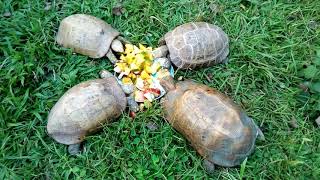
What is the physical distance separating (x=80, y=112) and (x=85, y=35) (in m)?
0.93

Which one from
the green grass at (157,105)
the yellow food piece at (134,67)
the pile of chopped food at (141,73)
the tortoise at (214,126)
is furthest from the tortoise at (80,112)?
the tortoise at (214,126)

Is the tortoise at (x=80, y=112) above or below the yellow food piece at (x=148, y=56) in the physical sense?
below

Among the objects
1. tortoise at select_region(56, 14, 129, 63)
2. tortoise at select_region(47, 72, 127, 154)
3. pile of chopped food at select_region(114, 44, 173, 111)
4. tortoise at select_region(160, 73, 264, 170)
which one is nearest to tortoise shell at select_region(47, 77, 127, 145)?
tortoise at select_region(47, 72, 127, 154)

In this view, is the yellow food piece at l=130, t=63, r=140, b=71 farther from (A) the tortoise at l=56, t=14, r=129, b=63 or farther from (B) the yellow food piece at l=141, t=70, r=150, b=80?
(A) the tortoise at l=56, t=14, r=129, b=63

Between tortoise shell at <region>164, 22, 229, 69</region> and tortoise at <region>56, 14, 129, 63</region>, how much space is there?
589mm

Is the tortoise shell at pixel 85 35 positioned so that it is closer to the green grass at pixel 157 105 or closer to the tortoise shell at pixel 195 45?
the green grass at pixel 157 105

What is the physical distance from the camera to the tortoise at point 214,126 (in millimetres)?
3711

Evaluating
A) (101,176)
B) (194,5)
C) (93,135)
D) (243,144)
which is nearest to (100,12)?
(194,5)

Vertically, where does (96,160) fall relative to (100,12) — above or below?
Result: below

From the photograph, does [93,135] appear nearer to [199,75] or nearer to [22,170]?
[22,170]

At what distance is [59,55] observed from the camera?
445 cm

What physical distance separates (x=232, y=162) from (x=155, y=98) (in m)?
1.00

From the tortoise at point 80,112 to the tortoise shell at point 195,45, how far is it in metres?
0.84

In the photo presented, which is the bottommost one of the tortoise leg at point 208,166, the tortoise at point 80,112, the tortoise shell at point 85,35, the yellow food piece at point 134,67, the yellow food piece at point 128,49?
the tortoise leg at point 208,166
